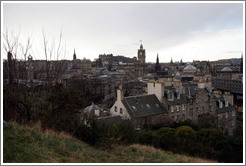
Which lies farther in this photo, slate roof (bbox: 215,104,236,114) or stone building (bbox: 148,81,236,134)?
slate roof (bbox: 215,104,236,114)

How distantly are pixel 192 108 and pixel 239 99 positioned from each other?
31.2 metres

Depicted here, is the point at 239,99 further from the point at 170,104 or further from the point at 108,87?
the point at 170,104

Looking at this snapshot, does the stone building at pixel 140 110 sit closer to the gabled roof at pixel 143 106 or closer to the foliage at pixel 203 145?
the gabled roof at pixel 143 106

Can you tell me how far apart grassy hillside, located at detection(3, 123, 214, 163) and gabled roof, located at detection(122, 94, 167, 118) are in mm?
12485

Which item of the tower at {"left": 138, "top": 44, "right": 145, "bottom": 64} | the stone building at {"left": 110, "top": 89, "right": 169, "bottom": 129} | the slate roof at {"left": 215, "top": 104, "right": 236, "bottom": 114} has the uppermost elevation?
the tower at {"left": 138, "top": 44, "right": 145, "bottom": 64}

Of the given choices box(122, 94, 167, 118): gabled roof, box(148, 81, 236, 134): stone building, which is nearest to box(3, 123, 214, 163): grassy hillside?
box(122, 94, 167, 118): gabled roof

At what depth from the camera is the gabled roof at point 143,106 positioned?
20.5m

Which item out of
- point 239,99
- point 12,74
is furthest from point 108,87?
Result: point 12,74

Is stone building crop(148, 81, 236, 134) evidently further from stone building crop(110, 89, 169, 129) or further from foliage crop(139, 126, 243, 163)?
foliage crop(139, 126, 243, 163)

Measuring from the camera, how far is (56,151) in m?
6.68

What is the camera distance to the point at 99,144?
7797 mm

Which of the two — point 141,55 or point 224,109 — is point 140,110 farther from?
point 141,55

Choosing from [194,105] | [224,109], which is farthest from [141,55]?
[194,105]

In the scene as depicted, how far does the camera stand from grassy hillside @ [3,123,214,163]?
6.04m
